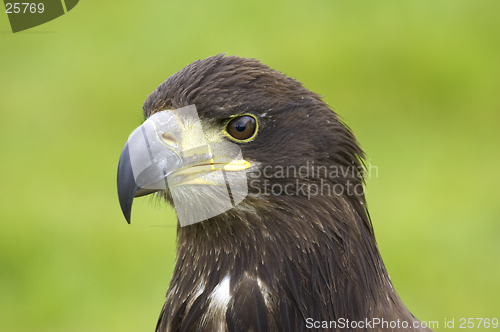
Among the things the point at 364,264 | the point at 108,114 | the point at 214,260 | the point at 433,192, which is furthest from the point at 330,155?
the point at 108,114

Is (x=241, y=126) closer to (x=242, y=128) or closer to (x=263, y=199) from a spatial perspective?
(x=242, y=128)

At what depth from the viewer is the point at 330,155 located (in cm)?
259

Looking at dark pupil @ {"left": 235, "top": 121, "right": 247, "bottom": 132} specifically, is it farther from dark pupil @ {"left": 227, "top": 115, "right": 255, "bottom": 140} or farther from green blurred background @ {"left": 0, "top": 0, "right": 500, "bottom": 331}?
green blurred background @ {"left": 0, "top": 0, "right": 500, "bottom": 331}

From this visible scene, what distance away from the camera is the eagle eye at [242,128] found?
2545 millimetres

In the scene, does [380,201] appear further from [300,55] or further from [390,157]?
[300,55]

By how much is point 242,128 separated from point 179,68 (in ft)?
20.4

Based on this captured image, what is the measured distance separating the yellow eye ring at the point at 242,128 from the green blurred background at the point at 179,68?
4014 millimetres

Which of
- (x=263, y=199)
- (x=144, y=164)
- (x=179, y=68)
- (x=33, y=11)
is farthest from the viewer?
(x=179, y=68)

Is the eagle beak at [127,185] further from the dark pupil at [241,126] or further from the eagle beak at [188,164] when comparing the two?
the dark pupil at [241,126]

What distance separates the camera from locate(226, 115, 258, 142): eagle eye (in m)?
2.54

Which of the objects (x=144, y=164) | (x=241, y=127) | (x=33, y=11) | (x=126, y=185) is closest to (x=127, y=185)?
(x=126, y=185)

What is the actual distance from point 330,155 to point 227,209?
0.50 m

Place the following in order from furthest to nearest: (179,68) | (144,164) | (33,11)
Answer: (179,68) → (33,11) → (144,164)

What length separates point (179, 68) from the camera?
855 cm
